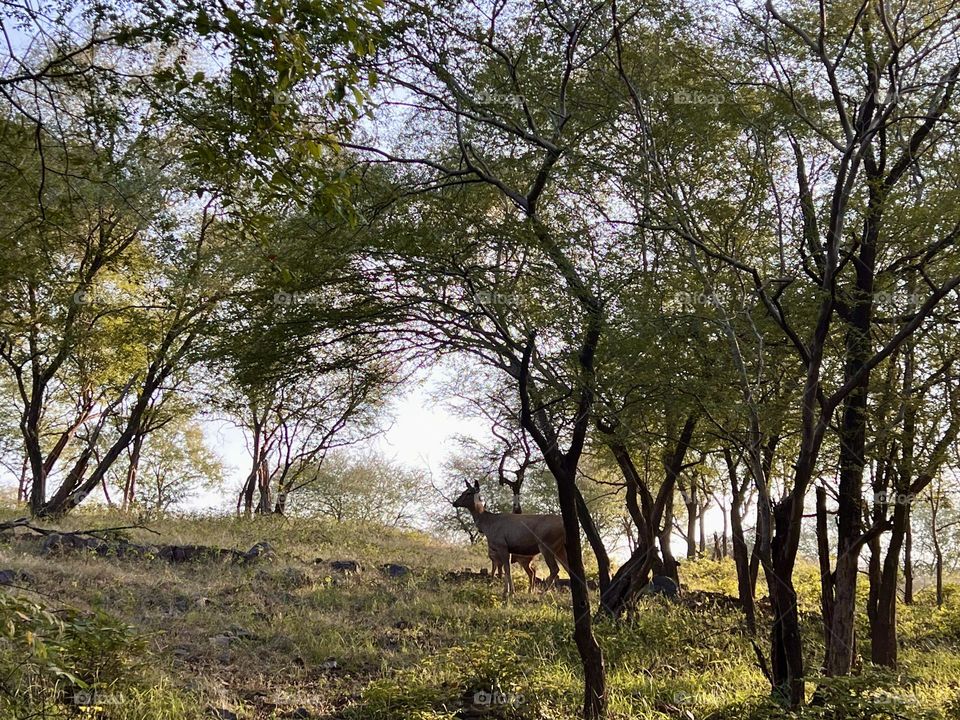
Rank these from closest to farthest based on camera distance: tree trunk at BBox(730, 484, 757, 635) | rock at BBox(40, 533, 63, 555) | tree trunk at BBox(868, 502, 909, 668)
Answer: tree trunk at BBox(868, 502, 909, 668) < tree trunk at BBox(730, 484, 757, 635) < rock at BBox(40, 533, 63, 555)

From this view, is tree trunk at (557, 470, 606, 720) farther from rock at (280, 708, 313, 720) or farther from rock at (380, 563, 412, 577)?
rock at (380, 563, 412, 577)

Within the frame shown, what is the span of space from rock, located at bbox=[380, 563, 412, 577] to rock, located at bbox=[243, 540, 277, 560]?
6.14 ft

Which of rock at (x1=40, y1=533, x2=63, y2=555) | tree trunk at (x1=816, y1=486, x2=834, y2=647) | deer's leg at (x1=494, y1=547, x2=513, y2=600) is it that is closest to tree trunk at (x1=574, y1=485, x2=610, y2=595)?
deer's leg at (x1=494, y1=547, x2=513, y2=600)

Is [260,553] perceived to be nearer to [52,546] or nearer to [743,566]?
[52,546]

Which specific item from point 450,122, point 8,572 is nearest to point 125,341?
point 8,572

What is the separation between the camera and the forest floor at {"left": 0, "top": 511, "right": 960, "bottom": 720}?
5.73 m

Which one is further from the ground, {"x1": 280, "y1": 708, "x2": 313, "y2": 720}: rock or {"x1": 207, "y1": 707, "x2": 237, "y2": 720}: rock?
{"x1": 207, "y1": 707, "x2": 237, "y2": 720}: rock

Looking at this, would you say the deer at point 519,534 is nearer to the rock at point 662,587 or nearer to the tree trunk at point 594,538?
the rock at point 662,587

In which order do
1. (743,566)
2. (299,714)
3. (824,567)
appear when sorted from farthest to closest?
(743,566) < (824,567) < (299,714)

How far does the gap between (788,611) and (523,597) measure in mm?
7313

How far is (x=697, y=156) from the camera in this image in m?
8.46

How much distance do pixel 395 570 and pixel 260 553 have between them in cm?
224

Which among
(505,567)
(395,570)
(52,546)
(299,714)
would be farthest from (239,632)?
(505,567)

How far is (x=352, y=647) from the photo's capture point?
8547mm
